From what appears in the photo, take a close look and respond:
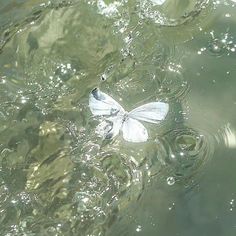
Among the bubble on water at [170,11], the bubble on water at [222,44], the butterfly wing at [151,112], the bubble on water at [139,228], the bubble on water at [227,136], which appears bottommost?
the bubble on water at [227,136]

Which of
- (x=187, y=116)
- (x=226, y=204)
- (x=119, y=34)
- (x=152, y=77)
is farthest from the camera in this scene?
(x=119, y=34)

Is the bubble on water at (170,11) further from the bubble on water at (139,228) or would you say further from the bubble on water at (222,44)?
the bubble on water at (139,228)

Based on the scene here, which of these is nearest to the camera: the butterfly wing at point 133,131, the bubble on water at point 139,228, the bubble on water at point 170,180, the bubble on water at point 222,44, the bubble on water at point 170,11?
the bubble on water at point 139,228

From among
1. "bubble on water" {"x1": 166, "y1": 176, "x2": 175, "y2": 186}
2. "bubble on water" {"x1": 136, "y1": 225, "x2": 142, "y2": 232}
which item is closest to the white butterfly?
"bubble on water" {"x1": 166, "y1": 176, "x2": 175, "y2": 186}

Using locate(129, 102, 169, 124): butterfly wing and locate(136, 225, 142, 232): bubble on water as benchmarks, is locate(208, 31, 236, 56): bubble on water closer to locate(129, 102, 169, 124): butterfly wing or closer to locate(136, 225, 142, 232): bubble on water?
locate(129, 102, 169, 124): butterfly wing

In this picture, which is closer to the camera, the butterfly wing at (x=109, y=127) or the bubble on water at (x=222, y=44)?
the butterfly wing at (x=109, y=127)

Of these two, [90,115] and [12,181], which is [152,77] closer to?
[90,115]

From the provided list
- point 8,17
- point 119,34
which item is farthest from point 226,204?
point 8,17

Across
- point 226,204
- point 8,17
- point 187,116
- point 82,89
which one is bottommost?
point 226,204

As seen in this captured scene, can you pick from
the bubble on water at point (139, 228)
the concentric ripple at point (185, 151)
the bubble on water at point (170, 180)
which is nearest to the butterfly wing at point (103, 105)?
the concentric ripple at point (185, 151)
